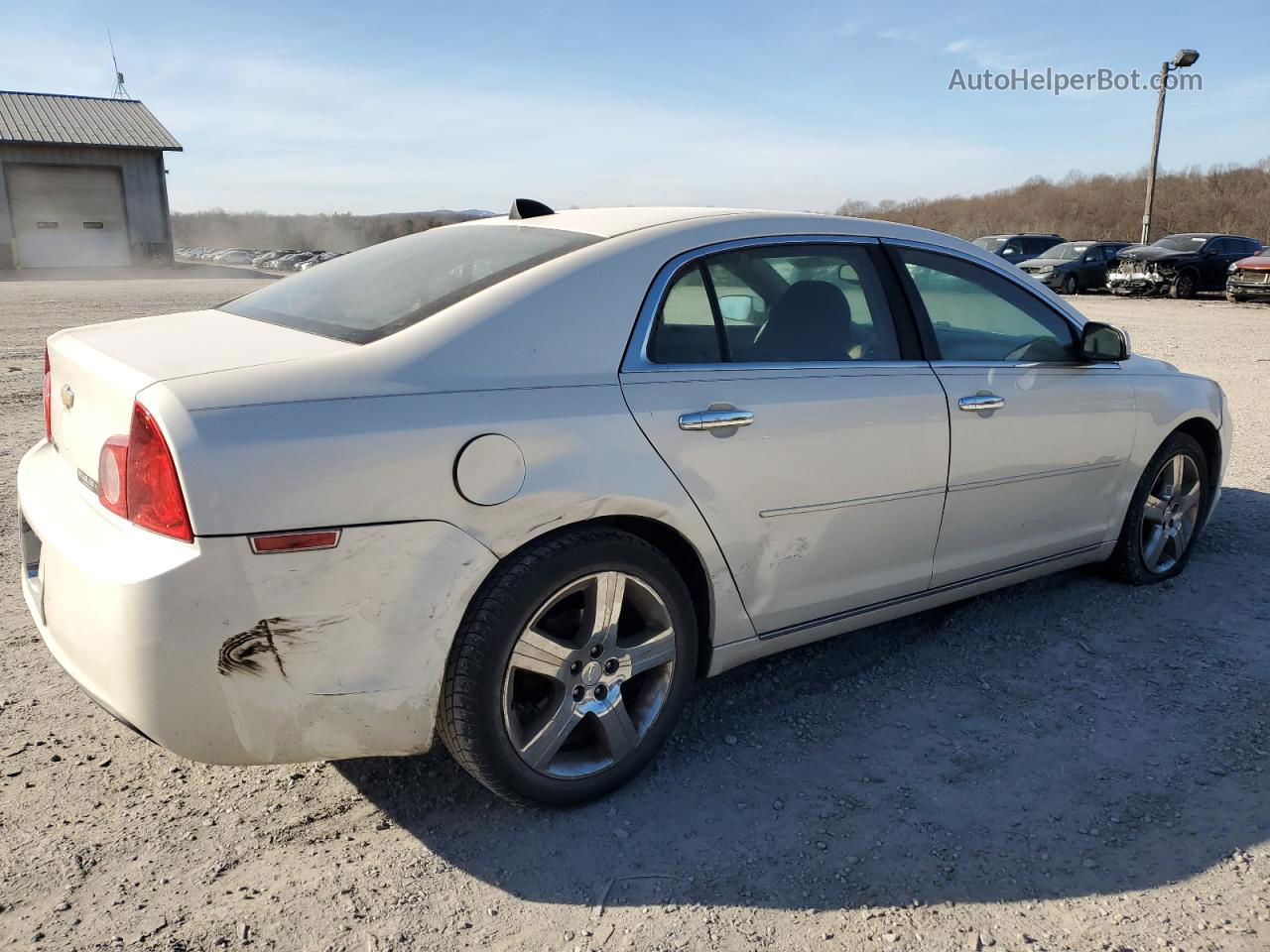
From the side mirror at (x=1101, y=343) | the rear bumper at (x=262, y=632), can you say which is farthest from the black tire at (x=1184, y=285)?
the rear bumper at (x=262, y=632)

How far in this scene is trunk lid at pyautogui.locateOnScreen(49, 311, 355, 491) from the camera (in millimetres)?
2365

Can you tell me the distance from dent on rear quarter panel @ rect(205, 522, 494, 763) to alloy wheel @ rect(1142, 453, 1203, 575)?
3.29 meters

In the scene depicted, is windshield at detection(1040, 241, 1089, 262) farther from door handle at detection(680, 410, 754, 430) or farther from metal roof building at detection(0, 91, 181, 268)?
metal roof building at detection(0, 91, 181, 268)

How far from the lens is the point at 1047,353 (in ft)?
12.7

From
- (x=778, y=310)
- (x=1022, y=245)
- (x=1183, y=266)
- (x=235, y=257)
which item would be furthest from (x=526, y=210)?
(x=235, y=257)

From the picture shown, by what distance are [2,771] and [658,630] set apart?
1.91 metres

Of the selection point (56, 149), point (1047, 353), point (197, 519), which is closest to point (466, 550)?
point (197, 519)

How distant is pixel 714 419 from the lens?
2.79 meters

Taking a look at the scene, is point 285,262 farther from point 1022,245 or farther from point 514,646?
point 514,646

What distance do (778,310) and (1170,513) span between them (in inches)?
95.8

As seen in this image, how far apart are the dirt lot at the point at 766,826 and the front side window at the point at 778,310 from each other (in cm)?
120

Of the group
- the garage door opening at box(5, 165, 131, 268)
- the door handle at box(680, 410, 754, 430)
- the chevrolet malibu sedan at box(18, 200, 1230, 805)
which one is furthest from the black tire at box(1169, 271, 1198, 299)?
the garage door opening at box(5, 165, 131, 268)

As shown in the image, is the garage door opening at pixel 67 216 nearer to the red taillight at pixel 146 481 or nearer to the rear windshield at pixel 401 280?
the rear windshield at pixel 401 280

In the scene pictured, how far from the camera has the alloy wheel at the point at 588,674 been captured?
2.61 meters
